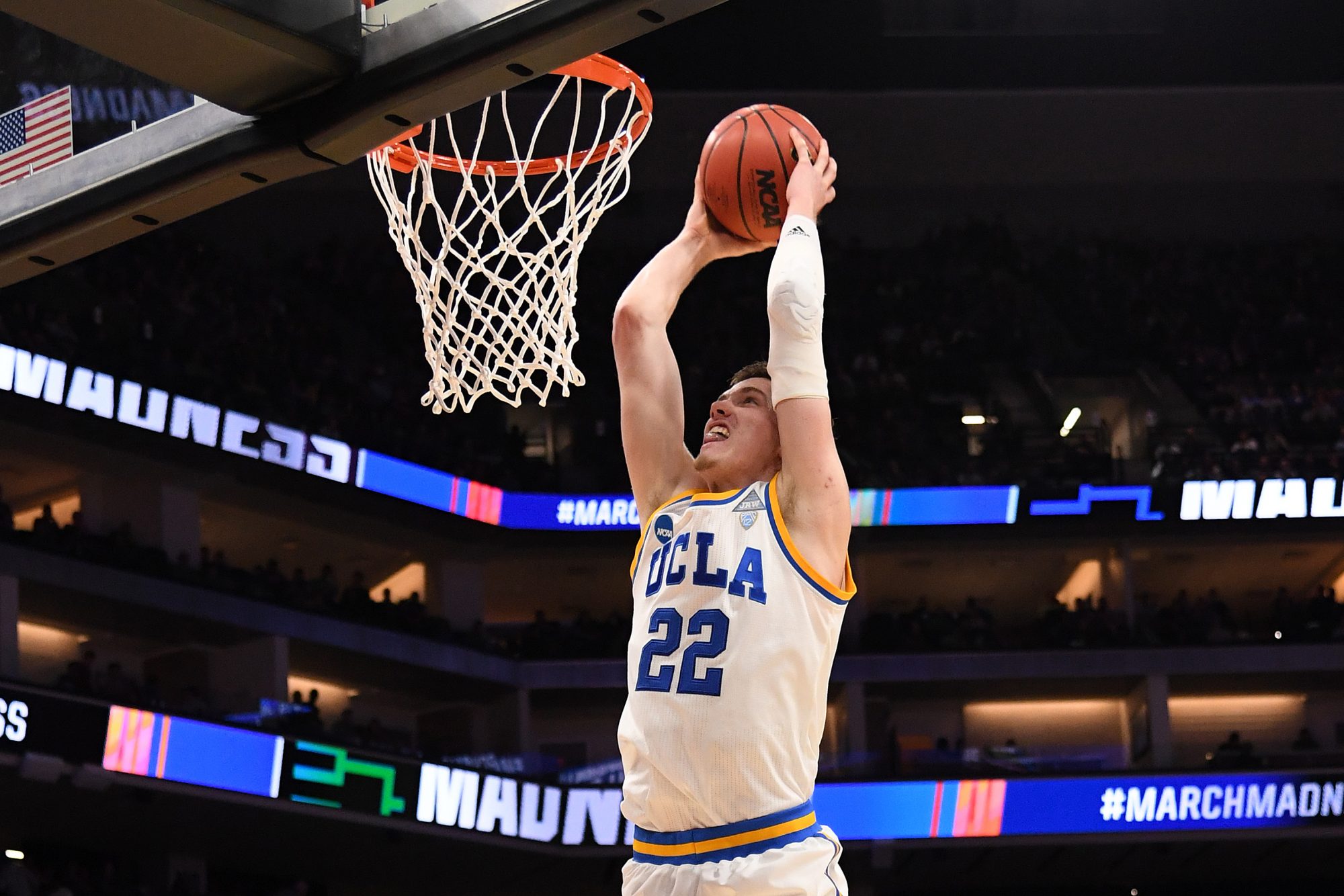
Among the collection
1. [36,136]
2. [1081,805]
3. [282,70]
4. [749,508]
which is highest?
[1081,805]

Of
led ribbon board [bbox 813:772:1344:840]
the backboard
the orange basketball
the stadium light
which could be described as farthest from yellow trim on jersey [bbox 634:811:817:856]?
the stadium light

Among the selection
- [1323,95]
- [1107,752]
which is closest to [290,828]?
[1107,752]

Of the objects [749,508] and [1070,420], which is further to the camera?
[1070,420]

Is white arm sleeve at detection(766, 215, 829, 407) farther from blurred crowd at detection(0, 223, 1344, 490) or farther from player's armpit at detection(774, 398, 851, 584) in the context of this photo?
blurred crowd at detection(0, 223, 1344, 490)

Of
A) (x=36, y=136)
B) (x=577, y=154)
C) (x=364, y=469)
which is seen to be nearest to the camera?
(x=36, y=136)

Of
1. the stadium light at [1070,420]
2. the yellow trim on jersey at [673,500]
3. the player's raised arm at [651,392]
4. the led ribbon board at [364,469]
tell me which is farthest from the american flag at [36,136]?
the stadium light at [1070,420]

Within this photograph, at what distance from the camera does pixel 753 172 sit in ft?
13.4

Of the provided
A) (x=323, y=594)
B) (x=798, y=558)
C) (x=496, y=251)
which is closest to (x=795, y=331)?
(x=798, y=558)

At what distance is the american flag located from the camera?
4.15 m

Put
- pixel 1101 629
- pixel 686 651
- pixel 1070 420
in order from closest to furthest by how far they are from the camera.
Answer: pixel 686 651 → pixel 1101 629 → pixel 1070 420

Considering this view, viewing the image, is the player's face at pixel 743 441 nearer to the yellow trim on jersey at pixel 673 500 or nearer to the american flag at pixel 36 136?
the yellow trim on jersey at pixel 673 500

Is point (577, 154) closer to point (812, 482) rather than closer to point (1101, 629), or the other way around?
point (812, 482)

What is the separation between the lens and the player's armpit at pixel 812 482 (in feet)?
11.6

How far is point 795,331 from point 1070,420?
860 inches
